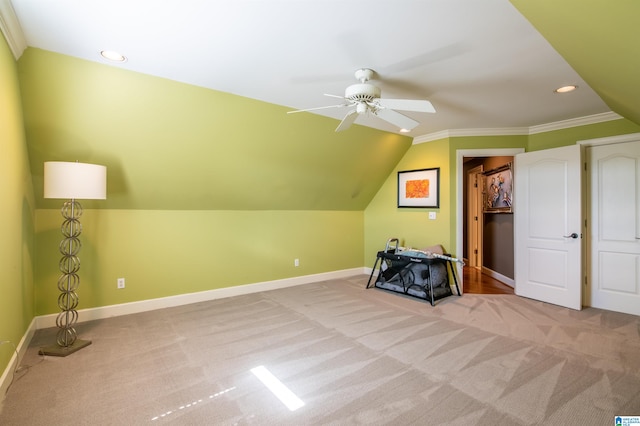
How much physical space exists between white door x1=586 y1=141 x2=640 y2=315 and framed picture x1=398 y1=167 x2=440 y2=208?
1.81 m

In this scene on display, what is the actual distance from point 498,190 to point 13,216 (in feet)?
21.4

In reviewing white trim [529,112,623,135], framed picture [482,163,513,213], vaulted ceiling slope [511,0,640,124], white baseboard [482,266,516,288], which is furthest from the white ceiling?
white baseboard [482,266,516,288]

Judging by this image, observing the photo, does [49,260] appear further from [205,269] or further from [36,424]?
[36,424]

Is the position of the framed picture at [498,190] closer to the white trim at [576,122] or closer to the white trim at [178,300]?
the white trim at [576,122]

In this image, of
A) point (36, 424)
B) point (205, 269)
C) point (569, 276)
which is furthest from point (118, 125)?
point (569, 276)

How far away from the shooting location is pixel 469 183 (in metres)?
6.61

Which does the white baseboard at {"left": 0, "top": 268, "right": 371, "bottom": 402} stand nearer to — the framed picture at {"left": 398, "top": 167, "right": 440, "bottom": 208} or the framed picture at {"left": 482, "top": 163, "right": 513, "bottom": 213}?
the framed picture at {"left": 398, "top": 167, "right": 440, "bottom": 208}

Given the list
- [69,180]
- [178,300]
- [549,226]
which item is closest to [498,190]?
[549,226]

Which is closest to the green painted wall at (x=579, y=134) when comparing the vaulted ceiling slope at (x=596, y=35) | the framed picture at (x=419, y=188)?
the framed picture at (x=419, y=188)

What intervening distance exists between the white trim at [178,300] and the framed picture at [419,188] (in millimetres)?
1810

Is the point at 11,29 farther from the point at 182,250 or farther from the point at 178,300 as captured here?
the point at 178,300

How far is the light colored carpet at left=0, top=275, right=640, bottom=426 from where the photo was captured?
5.90 feet

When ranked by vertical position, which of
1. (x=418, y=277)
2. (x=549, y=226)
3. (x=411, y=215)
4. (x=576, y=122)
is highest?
(x=576, y=122)

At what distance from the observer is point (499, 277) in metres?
5.25
